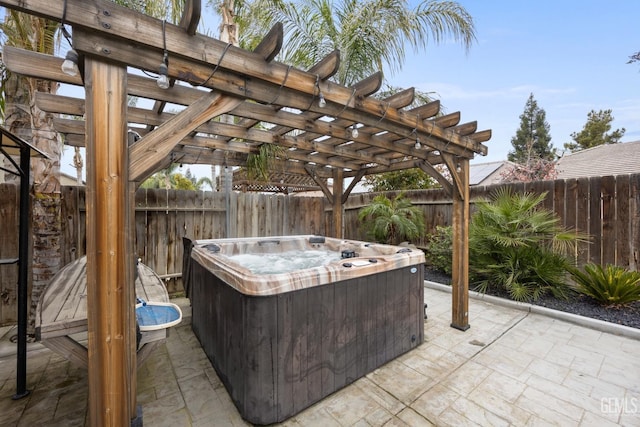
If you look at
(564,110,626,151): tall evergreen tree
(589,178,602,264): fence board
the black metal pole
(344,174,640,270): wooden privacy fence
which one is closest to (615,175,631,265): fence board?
(344,174,640,270): wooden privacy fence

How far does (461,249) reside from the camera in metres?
3.24

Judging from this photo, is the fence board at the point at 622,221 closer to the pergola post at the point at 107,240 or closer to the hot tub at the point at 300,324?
the hot tub at the point at 300,324

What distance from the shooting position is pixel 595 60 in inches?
297

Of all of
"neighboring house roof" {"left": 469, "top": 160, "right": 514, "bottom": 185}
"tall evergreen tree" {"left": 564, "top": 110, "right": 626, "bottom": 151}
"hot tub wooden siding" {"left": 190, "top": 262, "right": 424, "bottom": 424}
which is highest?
"tall evergreen tree" {"left": 564, "top": 110, "right": 626, "bottom": 151}

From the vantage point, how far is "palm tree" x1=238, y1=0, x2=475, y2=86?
16.1 ft

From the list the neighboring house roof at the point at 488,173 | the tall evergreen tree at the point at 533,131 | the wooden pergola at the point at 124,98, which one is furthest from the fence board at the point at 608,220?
the tall evergreen tree at the point at 533,131

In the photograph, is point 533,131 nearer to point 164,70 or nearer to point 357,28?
point 357,28

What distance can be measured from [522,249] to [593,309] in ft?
3.40

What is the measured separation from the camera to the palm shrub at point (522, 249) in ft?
12.9

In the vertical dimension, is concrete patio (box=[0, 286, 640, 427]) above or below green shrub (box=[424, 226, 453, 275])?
below

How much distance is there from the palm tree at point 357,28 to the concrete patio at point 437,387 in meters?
4.93

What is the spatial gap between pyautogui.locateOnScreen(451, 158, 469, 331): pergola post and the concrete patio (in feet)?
0.80

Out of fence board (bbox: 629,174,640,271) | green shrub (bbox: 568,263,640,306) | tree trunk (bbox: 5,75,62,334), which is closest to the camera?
tree trunk (bbox: 5,75,62,334)

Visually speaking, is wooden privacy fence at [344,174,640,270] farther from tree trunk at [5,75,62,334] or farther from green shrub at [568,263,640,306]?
tree trunk at [5,75,62,334]
